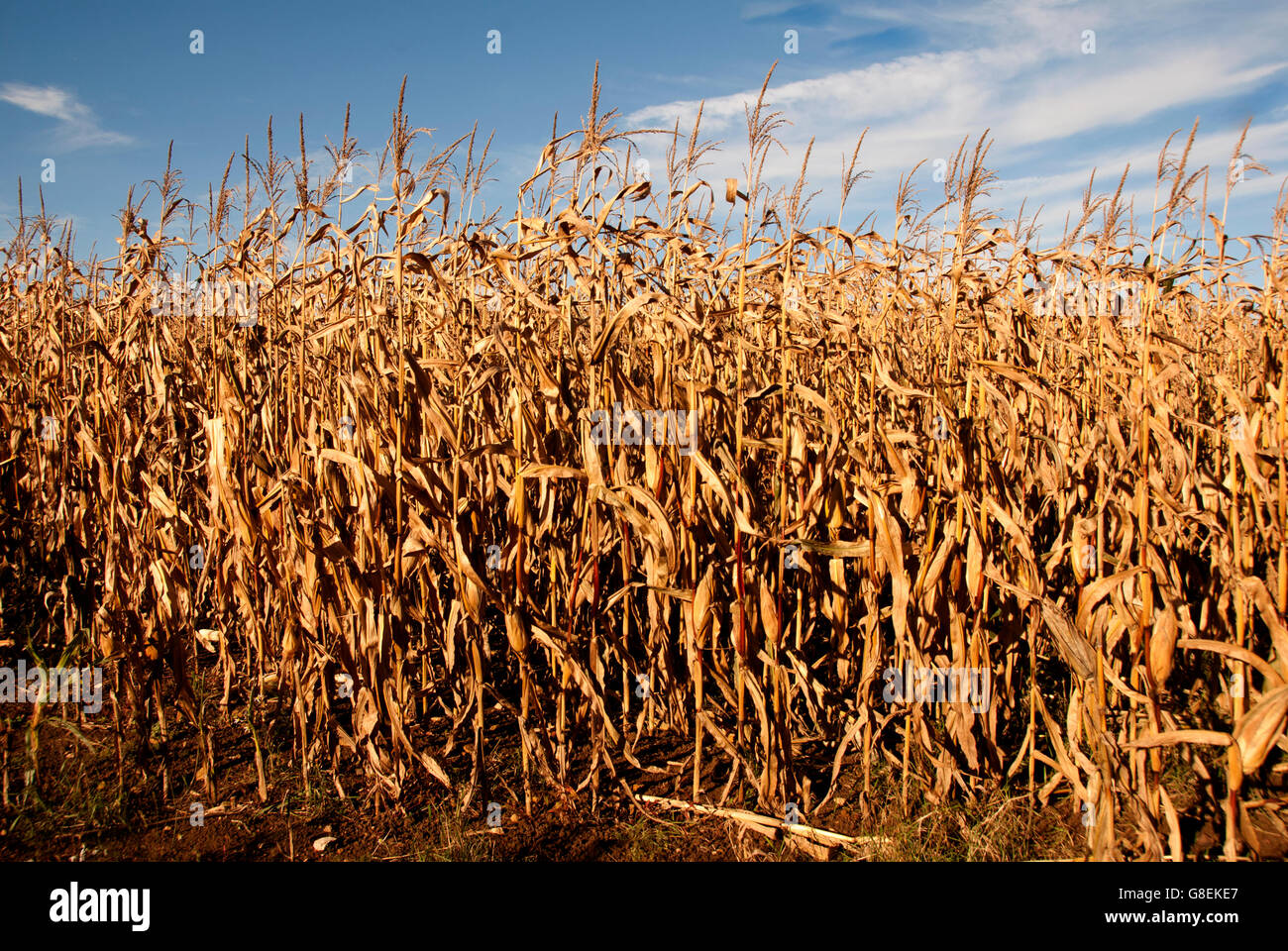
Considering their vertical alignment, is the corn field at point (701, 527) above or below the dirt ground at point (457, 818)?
above

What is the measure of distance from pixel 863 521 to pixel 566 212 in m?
1.56

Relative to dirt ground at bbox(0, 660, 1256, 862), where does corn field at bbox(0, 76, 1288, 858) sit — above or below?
above

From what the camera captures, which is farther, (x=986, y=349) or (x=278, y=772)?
(x=986, y=349)

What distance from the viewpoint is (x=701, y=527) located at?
2.34 meters

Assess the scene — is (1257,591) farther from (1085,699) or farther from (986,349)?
(986,349)

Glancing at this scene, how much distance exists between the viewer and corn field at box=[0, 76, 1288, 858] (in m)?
2.16

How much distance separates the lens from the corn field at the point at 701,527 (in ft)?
7.07

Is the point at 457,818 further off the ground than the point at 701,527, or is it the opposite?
the point at 701,527

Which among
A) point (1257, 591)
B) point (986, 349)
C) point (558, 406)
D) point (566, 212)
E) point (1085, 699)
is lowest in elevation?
point (1085, 699)

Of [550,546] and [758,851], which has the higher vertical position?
[550,546]
